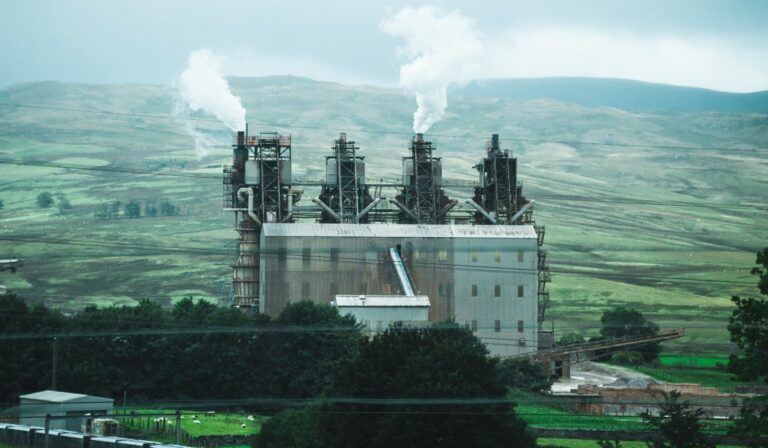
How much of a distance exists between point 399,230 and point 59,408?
115 feet

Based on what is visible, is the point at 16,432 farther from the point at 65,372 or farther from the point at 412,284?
the point at 412,284

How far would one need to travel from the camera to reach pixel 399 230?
3834 inches

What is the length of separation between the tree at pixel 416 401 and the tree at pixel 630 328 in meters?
47.7

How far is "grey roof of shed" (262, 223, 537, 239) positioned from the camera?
9525 centimetres

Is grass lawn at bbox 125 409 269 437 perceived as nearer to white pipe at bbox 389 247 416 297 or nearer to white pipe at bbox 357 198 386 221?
white pipe at bbox 389 247 416 297

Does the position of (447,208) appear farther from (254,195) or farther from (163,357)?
(163,357)

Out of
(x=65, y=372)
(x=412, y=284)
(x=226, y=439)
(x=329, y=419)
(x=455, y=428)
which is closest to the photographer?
(x=455, y=428)

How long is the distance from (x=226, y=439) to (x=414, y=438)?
43.2ft

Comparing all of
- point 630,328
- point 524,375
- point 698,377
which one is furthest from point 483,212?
point 698,377

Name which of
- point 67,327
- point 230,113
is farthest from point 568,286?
point 67,327

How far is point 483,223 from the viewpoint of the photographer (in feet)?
344

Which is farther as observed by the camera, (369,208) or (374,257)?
(369,208)

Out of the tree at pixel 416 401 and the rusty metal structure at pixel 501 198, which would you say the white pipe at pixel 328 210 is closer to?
the rusty metal structure at pixel 501 198

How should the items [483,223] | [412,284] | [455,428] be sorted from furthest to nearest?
[483,223] < [412,284] < [455,428]
